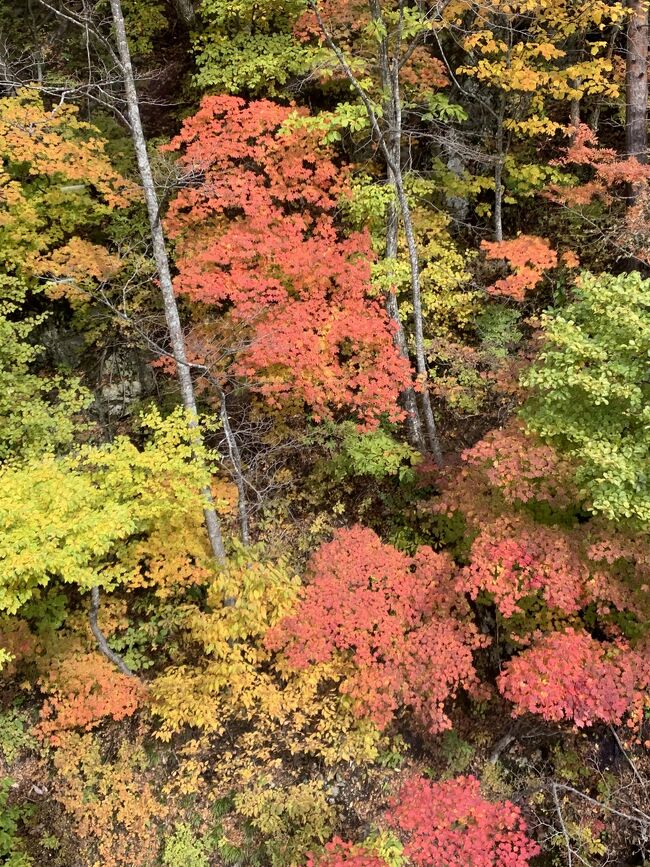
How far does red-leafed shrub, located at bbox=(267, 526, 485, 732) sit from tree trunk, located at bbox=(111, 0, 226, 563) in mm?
2215

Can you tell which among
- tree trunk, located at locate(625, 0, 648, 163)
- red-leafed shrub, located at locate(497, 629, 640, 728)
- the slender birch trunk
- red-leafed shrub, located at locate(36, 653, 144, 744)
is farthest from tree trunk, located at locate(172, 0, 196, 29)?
red-leafed shrub, located at locate(497, 629, 640, 728)

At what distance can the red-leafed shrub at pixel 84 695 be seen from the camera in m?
10.4

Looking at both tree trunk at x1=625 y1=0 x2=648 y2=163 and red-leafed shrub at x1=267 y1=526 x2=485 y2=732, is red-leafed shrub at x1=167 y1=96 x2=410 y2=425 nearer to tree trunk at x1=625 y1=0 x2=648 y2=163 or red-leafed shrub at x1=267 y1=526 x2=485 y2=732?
red-leafed shrub at x1=267 y1=526 x2=485 y2=732

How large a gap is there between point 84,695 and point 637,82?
56.3 ft

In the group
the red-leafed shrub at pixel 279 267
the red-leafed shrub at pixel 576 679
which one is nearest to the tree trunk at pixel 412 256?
the red-leafed shrub at pixel 279 267

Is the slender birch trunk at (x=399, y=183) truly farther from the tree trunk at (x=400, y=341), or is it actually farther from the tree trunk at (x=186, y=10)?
the tree trunk at (x=186, y=10)

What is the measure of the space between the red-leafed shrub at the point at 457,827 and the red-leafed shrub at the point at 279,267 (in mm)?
6908

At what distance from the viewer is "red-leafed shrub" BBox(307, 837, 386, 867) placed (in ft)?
28.9

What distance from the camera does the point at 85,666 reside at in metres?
10.7

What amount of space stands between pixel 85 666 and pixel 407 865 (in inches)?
275

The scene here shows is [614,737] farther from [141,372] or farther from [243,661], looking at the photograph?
[141,372]

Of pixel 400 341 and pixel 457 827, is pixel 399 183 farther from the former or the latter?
pixel 457 827

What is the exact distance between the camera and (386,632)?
9.45 m

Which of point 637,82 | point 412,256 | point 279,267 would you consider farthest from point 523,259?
point 279,267
